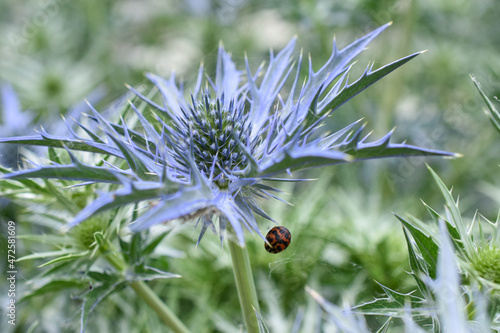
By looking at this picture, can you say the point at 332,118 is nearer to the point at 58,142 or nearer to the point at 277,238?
the point at 277,238

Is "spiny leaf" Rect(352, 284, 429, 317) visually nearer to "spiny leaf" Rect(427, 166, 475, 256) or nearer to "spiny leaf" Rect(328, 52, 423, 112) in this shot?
"spiny leaf" Rect(427, 166, 475, 256)

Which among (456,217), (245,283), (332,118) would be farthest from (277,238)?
(332,118)

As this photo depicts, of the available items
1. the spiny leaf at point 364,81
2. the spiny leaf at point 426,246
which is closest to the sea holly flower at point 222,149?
the spiny leaf at point 364,81

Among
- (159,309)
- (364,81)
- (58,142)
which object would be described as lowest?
(159,309)

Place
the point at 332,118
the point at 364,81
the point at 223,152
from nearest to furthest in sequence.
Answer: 1. the point at 364,81
2. the point at 223,152
3. the point at 332,118

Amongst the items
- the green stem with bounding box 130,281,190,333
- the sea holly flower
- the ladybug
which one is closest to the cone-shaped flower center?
the sea holly flower

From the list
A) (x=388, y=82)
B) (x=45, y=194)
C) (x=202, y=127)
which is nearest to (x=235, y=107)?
(x=202, y=127)

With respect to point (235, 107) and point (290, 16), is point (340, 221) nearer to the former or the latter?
point (235, 107)

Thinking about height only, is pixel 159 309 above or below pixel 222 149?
below
